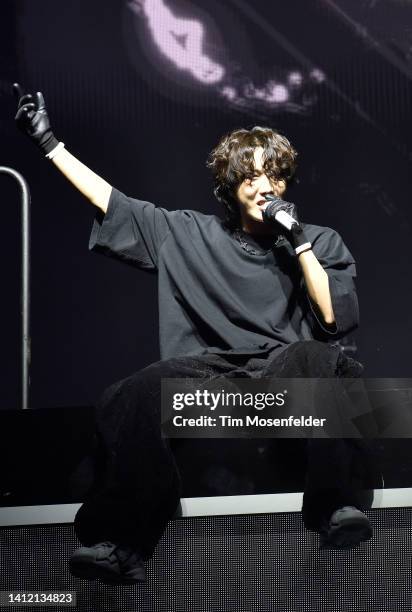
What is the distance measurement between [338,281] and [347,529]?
50 centimetres

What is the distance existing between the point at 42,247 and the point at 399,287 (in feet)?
3.37

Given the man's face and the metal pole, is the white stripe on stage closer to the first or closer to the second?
the metal pole

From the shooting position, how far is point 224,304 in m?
1.54

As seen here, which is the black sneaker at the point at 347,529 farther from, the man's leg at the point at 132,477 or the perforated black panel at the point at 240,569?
the man's leg at the point at 132,477

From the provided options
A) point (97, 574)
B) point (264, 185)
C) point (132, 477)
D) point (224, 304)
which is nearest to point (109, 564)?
point (97, 574)

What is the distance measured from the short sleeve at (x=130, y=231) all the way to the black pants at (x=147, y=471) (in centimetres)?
37

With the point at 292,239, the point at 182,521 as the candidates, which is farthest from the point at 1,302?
the point at 182,521

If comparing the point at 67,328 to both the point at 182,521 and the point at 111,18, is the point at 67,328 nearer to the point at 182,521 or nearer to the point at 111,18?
the point at 111,18

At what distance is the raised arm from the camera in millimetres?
1549

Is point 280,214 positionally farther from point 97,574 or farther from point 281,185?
point 97,574

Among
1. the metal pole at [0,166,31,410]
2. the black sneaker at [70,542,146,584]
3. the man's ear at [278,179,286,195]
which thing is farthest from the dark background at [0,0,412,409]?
the black sneaker at [70,542,146,584]

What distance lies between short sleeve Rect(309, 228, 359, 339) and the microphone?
12cm

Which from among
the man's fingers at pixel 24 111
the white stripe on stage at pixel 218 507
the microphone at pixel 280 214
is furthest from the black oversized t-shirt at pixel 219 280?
the white stripe on stage at pixel 218 507

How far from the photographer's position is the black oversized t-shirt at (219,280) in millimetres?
1511
